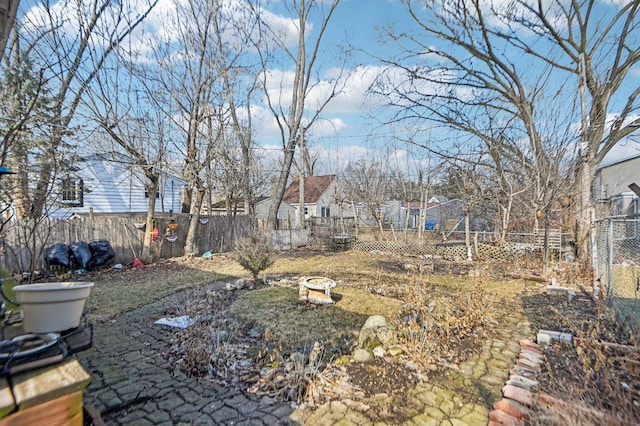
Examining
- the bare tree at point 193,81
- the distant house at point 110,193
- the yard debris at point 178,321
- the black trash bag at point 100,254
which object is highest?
the bare tree at point 193,81

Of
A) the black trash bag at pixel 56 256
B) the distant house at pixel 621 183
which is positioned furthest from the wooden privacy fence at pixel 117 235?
the distant house at pixel 621 183

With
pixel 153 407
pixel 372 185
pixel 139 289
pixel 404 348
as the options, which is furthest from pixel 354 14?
pixel 153 407

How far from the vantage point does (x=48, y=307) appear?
1.61 m

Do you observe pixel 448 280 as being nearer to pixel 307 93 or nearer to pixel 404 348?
pixel 404 348

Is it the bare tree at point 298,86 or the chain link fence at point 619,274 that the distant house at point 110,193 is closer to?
the bare tree at point 298,86

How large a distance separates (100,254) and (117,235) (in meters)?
0.91

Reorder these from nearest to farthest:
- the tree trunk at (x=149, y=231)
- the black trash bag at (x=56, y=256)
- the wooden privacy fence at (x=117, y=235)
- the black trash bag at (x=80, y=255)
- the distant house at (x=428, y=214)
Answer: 1. the wooden privacy fence at (x=117, y=235)
2. the black trash bag at (x=56, y=256)
3. the black trash bag at (x=80, y=255)
4. the tree trunk at (x=149, y=231)
5. the distant house at (x=428, y=214)

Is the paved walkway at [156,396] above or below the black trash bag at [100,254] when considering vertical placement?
below

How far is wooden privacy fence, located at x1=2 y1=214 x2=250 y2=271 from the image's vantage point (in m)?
7.06

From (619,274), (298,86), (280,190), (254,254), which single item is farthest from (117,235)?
(619,274)

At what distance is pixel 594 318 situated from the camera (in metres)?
4.37

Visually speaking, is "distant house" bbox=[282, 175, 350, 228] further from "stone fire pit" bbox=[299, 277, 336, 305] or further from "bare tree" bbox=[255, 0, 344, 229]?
"stone fire pit" bbox=[299, 277, 336, 305]

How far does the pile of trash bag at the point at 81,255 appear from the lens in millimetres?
7488

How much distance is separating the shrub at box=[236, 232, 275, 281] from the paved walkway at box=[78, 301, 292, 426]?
303 cm
